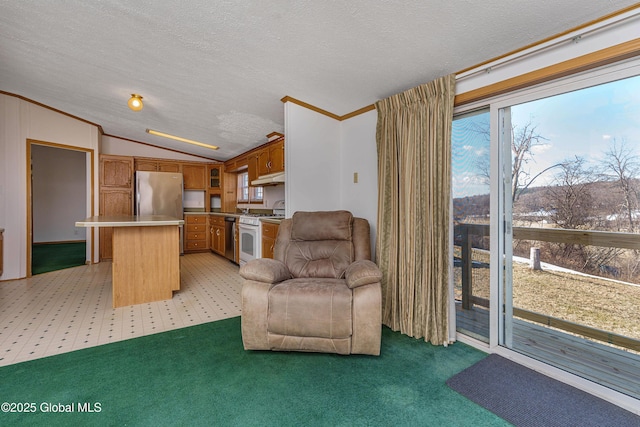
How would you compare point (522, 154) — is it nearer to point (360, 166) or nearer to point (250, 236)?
point (360, 166)

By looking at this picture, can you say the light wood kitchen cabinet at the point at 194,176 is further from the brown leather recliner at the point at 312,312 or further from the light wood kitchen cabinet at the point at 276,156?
the brown leather recliner at the point at 312,312

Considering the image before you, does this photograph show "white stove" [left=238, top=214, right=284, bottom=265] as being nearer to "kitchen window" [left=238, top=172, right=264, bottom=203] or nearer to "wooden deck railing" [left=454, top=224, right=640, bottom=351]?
"kitchen window" [left=238, top=172, right=264, bottom=203]

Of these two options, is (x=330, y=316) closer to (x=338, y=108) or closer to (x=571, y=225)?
(x=571, y=225)

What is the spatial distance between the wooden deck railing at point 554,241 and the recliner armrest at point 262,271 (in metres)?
1.47

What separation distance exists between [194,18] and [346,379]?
254 cm

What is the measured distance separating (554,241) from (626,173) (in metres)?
0.53

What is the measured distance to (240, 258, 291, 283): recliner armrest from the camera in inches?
79.6

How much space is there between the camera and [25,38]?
2525mm

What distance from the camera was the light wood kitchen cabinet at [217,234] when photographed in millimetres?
5427

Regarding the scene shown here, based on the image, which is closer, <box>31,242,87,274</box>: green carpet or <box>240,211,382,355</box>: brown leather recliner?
<box>240,211,382,355</box>: brown leather recliner

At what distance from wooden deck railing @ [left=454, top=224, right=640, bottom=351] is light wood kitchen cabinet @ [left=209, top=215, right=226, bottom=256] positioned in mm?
4202

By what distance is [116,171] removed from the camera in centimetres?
543

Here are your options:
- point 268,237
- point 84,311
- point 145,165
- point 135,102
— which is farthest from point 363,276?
point 145,165

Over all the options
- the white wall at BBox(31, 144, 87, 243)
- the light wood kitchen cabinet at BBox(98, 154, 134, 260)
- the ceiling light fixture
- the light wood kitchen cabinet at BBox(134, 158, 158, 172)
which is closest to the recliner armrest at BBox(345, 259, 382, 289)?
the ceiling light fixture
